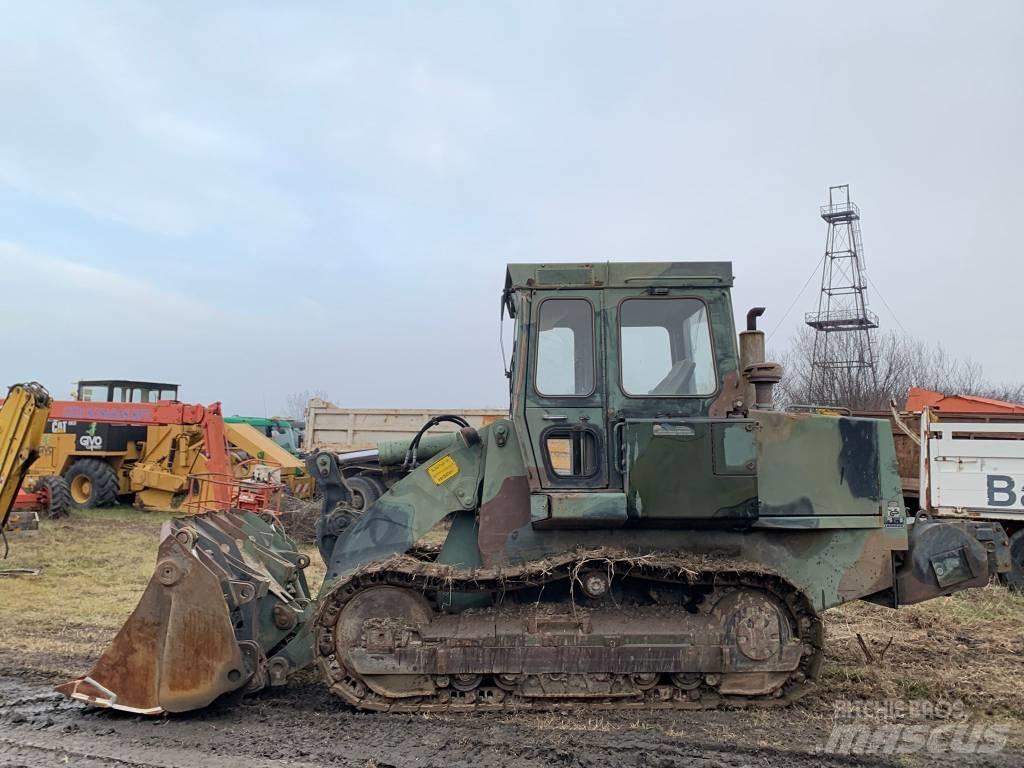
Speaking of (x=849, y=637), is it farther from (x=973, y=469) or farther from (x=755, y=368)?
(x=973, y=469)

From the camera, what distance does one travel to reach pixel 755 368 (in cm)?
518

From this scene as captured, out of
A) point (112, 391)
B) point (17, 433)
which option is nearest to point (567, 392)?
point (17, 433)

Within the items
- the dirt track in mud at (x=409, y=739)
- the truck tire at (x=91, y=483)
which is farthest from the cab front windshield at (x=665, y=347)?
the truck tire at (x=91, y=483)

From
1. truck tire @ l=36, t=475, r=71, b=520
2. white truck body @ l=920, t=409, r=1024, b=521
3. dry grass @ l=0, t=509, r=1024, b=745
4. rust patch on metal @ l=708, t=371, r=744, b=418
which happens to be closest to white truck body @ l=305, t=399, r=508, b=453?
truck tire @ l=36, t=475, r=71, b=520

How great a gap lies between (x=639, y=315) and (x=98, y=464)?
629 inches

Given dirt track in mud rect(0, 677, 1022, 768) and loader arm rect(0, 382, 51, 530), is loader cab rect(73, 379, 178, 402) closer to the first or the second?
loader arm rect(0, 382, 51, 530)

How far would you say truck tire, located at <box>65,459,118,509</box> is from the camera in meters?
17.1

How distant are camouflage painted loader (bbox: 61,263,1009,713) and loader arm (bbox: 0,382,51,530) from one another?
5.41 meters

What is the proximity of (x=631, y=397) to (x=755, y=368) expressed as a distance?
2.85 feet

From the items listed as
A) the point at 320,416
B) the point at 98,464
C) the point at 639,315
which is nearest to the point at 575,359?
the point at 639,315

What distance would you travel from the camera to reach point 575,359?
17.1 ft

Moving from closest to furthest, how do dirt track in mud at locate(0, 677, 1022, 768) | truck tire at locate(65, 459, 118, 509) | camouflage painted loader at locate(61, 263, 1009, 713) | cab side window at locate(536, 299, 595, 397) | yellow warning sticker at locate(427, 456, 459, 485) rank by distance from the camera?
dirt track in mud at locate(0, 677, 1022, 768) → camouflage painted loader at locate(61, 263, 1009, 713) → cab side window at locate(536, 299, 595, 397) → yellow warning sticker at locate(427, 456, 459, 485) → truck tire at locate(65, 459, 118, 509)

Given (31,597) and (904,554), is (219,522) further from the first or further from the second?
(904,554)

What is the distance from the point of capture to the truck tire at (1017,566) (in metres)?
9.16
